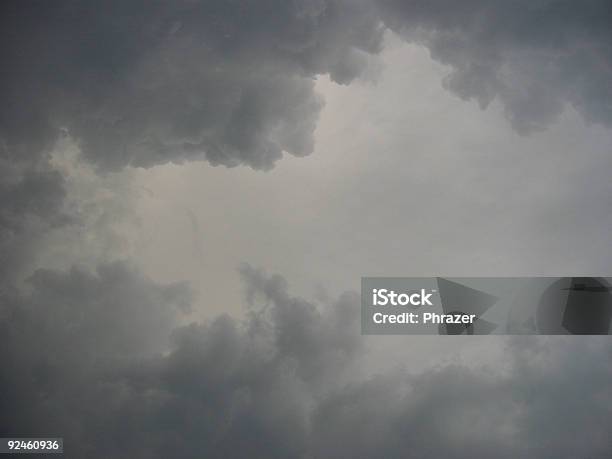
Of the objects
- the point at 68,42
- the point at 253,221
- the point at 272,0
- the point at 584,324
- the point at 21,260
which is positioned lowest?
the point at 584,324

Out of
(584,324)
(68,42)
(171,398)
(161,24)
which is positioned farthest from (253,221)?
(584,324)

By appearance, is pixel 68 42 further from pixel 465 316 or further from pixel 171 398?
pixel 465 316

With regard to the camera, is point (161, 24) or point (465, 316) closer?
point (465, 316)

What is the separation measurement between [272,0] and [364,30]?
3.70 ft

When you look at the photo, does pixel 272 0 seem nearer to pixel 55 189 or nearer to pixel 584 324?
pixel 55 189

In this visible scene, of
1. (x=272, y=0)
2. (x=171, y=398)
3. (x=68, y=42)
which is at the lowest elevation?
(x=171, y=398)

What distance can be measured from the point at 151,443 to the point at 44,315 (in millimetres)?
1815

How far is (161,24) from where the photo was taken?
266 inches

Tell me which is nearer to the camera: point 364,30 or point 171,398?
point 171,398

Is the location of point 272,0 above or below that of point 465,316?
above

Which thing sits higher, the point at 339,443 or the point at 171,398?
the point at 171,398

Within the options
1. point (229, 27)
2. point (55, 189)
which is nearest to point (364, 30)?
point (229, 27)

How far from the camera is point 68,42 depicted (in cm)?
679

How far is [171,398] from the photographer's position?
244 inches
